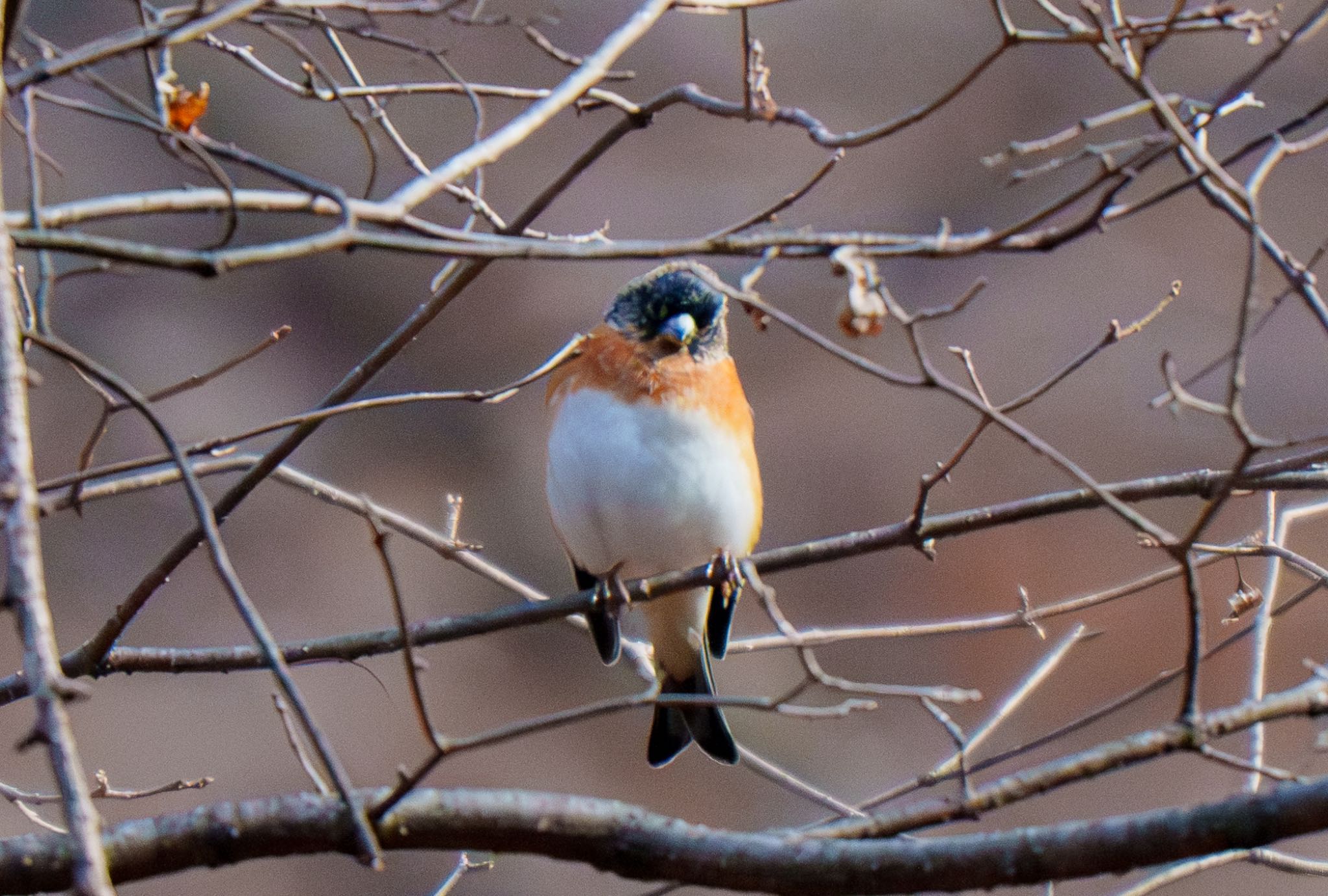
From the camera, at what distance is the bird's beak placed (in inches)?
83.5

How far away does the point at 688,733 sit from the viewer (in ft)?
7.38

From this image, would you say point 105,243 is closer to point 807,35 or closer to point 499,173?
point 499,173

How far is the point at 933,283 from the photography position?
13.4 ft

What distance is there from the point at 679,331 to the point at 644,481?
27cm

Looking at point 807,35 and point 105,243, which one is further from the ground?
point 807,35

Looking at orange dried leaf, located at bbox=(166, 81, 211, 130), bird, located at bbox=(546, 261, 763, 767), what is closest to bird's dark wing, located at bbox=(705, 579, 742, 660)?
bird, located at bbox=(546, 261, 763, 767)

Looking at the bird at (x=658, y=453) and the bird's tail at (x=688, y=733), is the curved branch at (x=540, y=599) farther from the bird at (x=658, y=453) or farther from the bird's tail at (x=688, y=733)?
the bird's tail at (x=688, y=733)

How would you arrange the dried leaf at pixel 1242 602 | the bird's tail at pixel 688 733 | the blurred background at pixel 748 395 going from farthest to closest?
the blurred background at pixel 748 395, the bird's tail at pixel 688 733, the dried leaf at pixel 1242 602

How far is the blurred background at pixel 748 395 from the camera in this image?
154 inches

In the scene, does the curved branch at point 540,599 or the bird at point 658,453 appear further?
the bird at point 658,453

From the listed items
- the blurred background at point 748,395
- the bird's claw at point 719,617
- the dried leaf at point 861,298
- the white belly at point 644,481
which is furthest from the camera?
the blurred background at point 748,395

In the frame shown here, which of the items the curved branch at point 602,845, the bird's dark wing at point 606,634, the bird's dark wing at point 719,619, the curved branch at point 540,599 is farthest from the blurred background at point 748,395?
the curved branch at point 602,845

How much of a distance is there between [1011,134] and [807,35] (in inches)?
30.9

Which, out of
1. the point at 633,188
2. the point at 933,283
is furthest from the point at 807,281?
the point at 633,188
